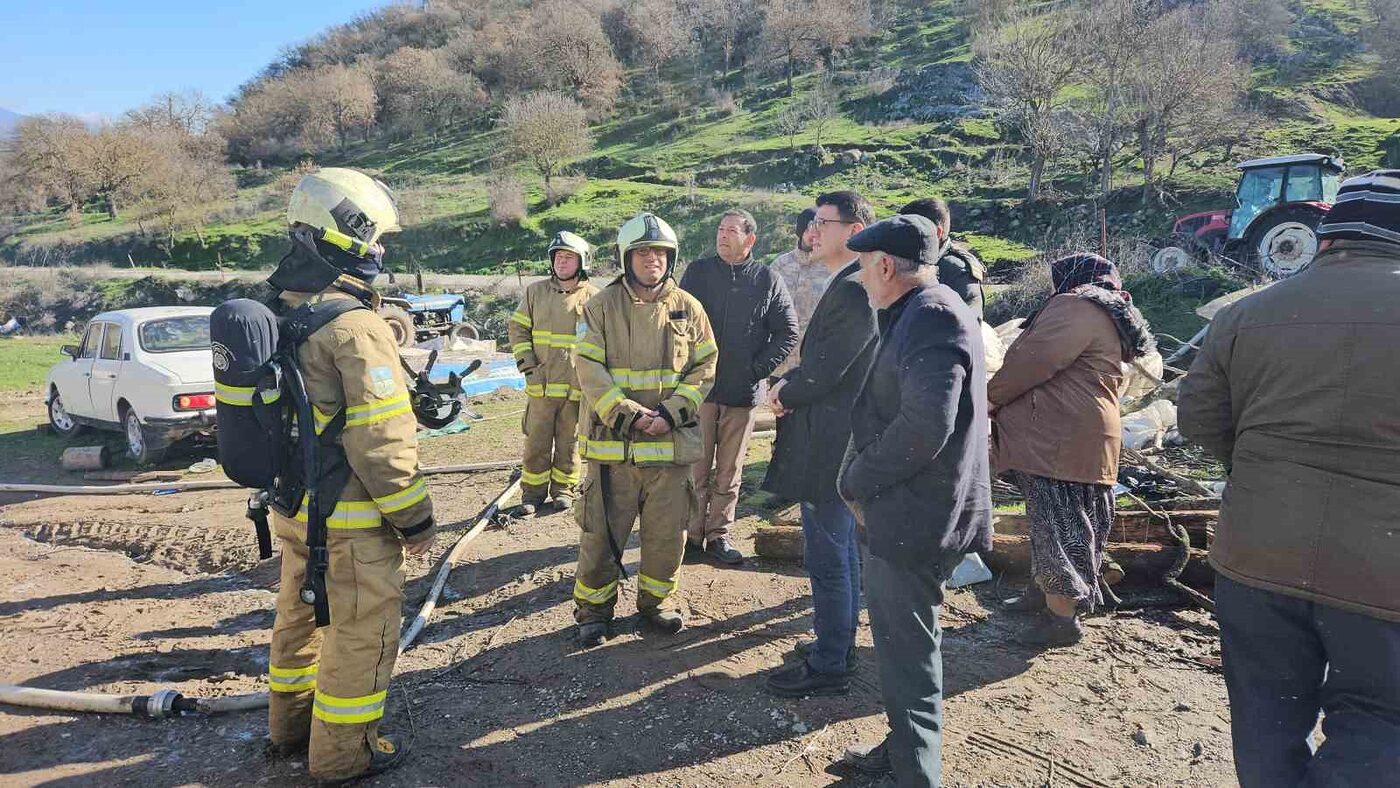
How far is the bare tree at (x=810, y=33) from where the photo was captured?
42656 mm

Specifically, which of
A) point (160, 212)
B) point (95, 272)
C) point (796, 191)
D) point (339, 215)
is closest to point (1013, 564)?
point (339, 215)

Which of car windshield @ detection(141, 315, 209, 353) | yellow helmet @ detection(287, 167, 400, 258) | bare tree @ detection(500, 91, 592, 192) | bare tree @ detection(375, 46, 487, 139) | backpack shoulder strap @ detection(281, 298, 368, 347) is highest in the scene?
bare tree @ detection(375, 46, 487, 139)

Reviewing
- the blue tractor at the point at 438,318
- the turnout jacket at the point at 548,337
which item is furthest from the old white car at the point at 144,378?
the blue tractor at the point at 438,318

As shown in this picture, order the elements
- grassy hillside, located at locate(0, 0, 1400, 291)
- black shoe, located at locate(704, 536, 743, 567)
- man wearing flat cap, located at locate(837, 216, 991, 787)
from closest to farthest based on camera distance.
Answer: man wearing flat cap, located at locate(837, 216, 991, 787) → black shoe, located at locate(704, 536, 743, 567) → grassy hillside, located at locate(0, 0, 1400, 291)

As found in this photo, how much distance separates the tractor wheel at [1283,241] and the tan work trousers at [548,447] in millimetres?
10730

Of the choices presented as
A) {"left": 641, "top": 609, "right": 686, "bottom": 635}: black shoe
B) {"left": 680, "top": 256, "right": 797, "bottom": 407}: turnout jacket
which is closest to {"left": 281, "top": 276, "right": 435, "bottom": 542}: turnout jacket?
{"left": 641, "top": 609, "right": 686, "bottom": 635}: black shoe

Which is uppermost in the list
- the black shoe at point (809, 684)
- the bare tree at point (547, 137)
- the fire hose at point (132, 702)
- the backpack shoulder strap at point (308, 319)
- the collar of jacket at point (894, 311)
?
the bare tree at point (547, 137)

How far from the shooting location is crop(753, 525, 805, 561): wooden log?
468cm

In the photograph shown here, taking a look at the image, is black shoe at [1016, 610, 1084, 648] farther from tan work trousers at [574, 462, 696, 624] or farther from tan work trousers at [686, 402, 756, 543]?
tan work trousers at [686, 402, 756, 543]

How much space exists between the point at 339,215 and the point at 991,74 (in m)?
25.6

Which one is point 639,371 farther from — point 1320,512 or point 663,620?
point 1320,512

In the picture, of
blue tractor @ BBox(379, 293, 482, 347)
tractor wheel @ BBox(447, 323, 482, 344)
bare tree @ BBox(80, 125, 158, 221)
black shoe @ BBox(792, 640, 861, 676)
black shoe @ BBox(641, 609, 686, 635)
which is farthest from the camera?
bare tree @ BBox(80, 125, 158, 221)

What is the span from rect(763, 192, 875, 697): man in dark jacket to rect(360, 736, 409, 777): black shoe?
1512mm

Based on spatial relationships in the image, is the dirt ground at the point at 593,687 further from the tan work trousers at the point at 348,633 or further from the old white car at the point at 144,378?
the old white car at the point at 144,378
